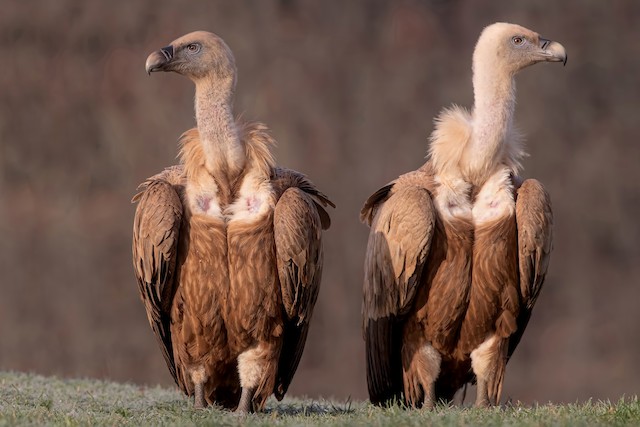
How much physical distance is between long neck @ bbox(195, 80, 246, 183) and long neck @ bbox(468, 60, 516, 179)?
5.49ft

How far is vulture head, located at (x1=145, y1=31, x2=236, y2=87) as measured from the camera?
26.7 feet

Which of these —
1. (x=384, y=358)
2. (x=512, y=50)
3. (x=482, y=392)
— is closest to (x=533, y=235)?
(x=482, y=392)

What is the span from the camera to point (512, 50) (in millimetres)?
8430

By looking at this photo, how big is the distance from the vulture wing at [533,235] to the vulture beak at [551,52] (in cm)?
109

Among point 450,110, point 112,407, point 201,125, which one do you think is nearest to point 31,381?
point 112,407

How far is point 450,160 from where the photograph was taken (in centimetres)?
816

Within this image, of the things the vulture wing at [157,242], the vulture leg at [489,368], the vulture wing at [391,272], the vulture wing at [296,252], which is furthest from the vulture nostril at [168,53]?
the vulture leg at [489,368]

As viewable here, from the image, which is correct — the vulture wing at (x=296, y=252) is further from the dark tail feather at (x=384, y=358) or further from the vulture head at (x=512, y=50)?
the vulture head at (x=512, y=50)

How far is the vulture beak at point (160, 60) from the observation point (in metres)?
7.96

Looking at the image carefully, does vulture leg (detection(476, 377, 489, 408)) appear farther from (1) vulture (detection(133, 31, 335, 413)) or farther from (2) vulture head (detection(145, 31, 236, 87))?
(2) vulture head (detection(145, 31, 236, 87))

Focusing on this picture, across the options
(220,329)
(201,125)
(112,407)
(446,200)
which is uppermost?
(201,125)

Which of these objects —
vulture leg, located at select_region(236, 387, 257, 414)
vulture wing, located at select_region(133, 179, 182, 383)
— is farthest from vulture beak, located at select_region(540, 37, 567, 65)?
vulture leg, located at select_region(236, 387, 257, 414)

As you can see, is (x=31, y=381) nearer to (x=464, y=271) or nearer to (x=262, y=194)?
(x=262, y=194)

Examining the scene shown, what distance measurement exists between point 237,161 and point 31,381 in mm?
2829
